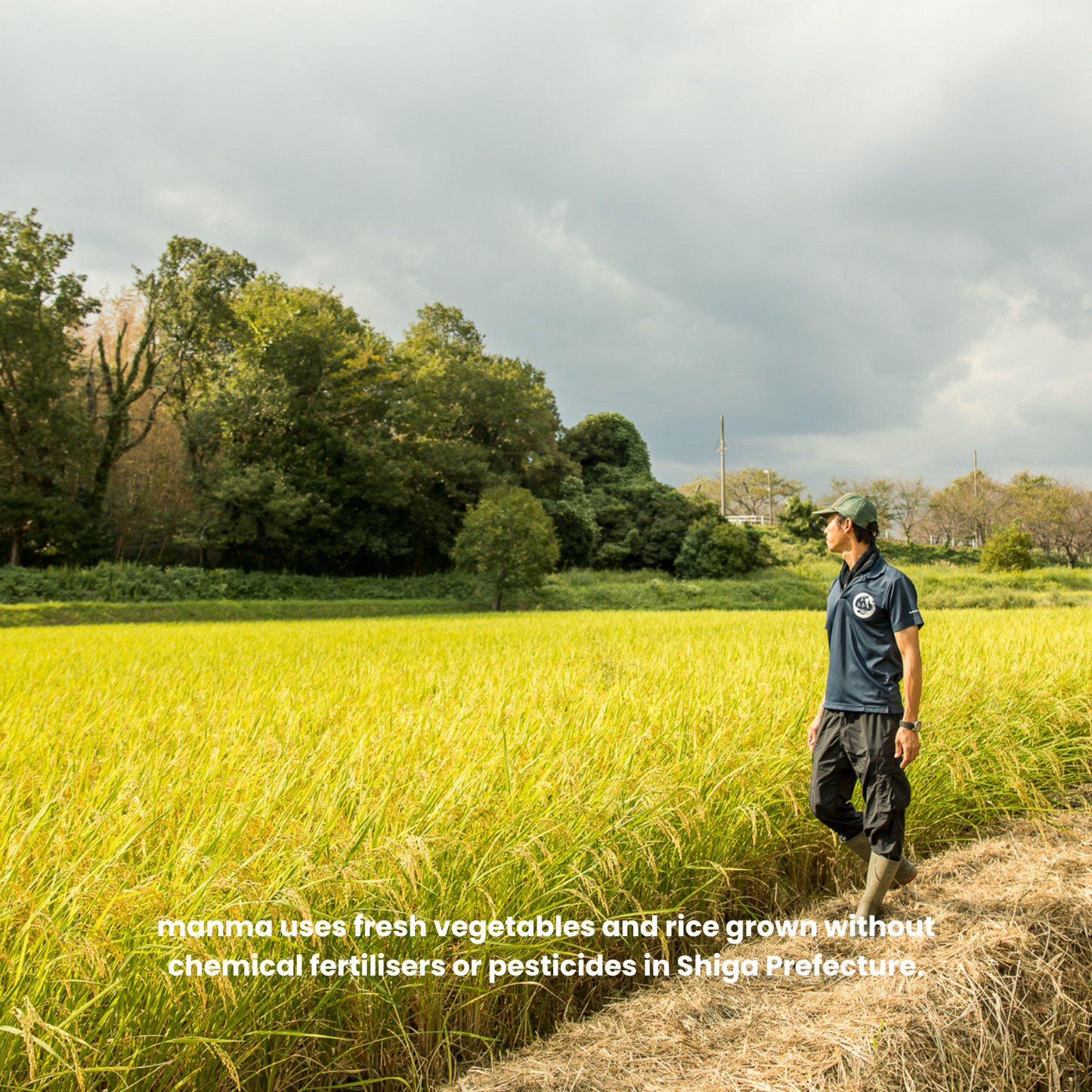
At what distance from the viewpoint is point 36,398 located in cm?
1891

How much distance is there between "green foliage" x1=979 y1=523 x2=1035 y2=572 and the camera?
25.2 m

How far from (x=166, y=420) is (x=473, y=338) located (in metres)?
14.7

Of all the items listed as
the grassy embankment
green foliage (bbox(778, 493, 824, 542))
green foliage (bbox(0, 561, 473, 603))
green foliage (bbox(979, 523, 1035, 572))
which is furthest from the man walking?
green foliage (bbox(778, 493, 824, 542))

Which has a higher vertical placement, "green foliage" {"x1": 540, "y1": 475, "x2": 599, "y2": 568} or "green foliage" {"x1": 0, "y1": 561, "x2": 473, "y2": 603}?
"green foliage" {"x1": 540, "y1": 475, "x2": 599, "y2": 568}

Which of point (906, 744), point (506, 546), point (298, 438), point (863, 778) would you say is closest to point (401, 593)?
point (506, 546)

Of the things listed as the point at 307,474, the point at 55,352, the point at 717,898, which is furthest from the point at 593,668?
the point at 55,352

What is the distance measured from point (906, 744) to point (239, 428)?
2223cm

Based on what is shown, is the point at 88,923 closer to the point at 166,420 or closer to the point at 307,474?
the point at 307,474

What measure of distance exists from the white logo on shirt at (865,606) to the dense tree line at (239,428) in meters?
19.9

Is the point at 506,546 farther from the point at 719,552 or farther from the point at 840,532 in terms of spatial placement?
the point at 840,532

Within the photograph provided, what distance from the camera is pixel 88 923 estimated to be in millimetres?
1611

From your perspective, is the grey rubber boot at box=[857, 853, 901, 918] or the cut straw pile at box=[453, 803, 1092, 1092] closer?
the cut straw pile at box=[453, 803, 1092, 1092]

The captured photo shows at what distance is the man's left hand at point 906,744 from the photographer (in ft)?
7.02

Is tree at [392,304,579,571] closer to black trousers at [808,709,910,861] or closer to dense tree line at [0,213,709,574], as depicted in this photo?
dense tree line at [0,213,709,574]
